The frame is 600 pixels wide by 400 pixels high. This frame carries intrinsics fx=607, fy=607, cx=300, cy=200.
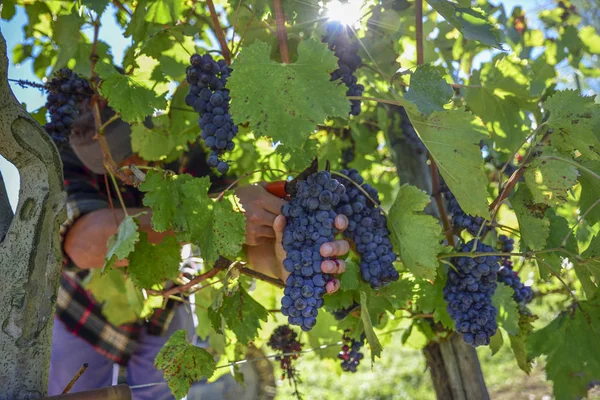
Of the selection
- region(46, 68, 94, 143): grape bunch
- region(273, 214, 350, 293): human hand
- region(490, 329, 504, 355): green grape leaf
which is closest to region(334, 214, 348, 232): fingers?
region(273, 214, 350, 293): human hand

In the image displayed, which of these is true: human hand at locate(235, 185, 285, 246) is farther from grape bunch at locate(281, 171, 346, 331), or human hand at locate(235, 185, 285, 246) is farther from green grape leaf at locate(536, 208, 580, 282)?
green grape leaf at locate(536, 208, 580, 282)

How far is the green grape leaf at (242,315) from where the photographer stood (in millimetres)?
1401

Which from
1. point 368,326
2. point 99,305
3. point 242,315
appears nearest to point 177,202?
point 242,315

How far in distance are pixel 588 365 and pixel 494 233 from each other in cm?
38

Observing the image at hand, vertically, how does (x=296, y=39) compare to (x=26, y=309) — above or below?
above

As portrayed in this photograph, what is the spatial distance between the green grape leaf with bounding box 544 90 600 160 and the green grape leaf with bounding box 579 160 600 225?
0.21 ft

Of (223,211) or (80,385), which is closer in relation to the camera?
(223,211)

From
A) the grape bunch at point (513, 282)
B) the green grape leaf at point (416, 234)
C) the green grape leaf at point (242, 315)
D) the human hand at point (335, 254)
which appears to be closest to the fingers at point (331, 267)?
the human hand at point (335, 254)

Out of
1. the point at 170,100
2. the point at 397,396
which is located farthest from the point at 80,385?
the point at 397,396

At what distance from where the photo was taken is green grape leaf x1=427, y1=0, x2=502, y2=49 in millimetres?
1186

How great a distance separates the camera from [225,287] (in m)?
1.28

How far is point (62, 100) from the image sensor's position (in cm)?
153

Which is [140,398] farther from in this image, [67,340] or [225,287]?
[225,287]

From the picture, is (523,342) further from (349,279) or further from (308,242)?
(308,242)
